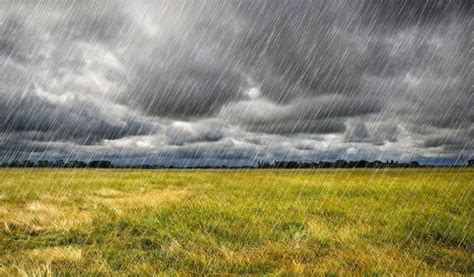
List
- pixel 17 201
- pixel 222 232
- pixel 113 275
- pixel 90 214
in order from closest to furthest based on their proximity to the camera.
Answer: pixel 113 275
pixel 222 232
pixel 90 214
pixel 17 201

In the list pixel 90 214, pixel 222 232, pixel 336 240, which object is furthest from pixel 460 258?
pixel 90 214

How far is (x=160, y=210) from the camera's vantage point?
12.3 meters

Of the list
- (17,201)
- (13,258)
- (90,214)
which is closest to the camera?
(13,258)

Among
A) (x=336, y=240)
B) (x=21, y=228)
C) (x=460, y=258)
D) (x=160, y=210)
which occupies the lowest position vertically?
(x=21, y=228)

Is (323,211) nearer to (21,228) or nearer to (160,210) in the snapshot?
(160,210)

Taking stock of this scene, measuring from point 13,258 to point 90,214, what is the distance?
454cm

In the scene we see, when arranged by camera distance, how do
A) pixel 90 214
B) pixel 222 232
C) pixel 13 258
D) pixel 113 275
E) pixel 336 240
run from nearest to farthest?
pixel 113 275
pixel 13 258
pixel 336 240
pixel 222 232
pixel 90 214

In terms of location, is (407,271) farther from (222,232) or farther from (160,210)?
(160,210)

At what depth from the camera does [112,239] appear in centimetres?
870

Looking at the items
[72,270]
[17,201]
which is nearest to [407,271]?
[72,270]

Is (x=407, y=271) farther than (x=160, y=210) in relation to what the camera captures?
No

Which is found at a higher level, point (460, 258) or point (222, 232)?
point (460, 258)

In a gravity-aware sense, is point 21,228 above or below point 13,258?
below

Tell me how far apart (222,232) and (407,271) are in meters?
4.68
